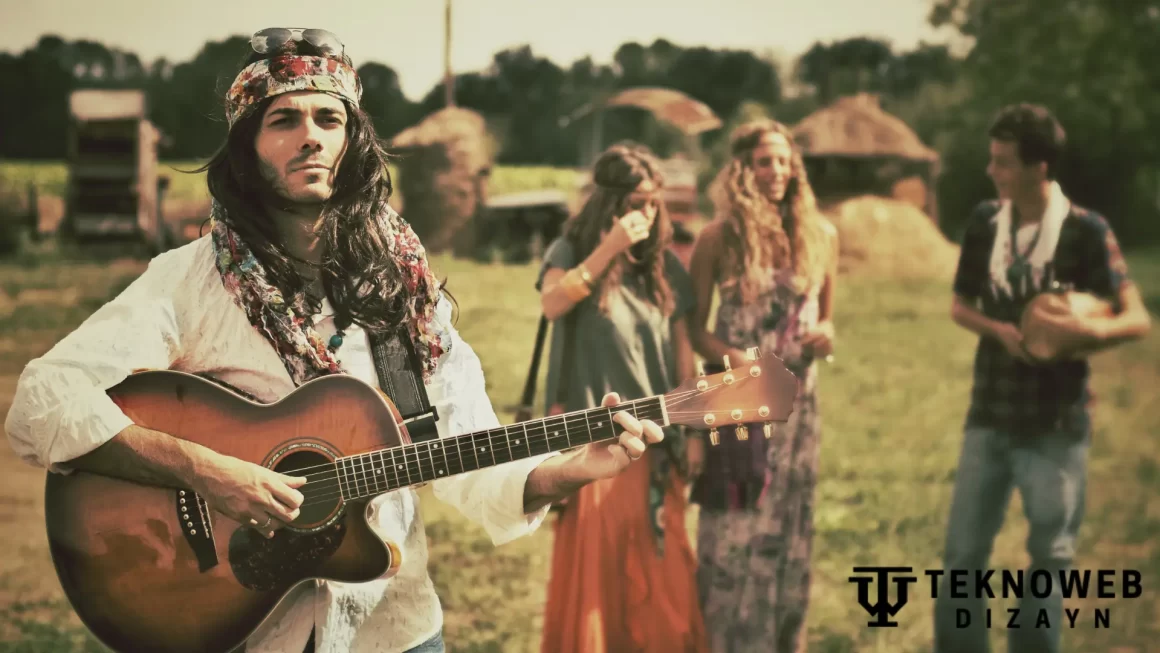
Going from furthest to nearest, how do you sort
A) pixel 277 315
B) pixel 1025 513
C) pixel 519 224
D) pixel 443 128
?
pixel 519 224 → pixel 443 128 → pixel 1025 513 → pixel 277 315

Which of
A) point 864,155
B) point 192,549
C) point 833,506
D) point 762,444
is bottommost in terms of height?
point 833,506

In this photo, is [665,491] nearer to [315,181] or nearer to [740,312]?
[740,312]

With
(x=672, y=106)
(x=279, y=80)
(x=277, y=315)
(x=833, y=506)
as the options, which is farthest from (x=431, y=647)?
(x=672, y=106)

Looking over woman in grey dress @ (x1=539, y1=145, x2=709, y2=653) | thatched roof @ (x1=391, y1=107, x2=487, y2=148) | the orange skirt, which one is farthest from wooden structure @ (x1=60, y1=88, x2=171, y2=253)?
the orange skirt

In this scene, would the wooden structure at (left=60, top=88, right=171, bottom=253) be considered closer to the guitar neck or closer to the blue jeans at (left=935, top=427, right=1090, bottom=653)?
the guitar neck

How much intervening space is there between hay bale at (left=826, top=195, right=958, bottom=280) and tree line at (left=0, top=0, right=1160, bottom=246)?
267 mm

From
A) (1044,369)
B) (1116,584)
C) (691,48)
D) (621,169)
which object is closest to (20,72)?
(621,169)

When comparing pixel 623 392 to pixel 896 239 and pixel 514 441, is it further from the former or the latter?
pixel 896 239

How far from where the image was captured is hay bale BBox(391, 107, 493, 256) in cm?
551

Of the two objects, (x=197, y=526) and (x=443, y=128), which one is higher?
(x=443, y=128)

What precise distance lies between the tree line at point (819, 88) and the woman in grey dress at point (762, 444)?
4.32 feet

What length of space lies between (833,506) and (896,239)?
3.88 metres

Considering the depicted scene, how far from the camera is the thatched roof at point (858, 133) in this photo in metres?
8.05

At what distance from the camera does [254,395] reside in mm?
2174
